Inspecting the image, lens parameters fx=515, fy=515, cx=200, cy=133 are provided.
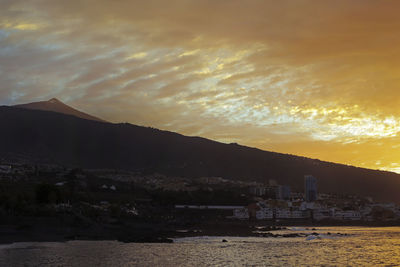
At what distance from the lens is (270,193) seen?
631 feet

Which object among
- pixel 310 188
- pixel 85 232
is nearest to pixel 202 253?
pixel 85 232

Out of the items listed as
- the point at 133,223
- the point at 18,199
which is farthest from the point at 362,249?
the point at 18,199

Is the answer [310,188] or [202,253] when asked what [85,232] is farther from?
[310,188]

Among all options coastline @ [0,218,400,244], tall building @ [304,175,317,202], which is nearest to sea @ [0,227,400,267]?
coastline @ [0,218,400,244]

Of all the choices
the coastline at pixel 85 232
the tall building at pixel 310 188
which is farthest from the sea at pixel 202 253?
the tall building at pixel 310 188

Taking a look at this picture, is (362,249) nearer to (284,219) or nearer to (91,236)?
(91,236)

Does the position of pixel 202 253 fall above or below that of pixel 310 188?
below

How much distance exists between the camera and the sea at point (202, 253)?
47.5m

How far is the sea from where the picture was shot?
156 feet

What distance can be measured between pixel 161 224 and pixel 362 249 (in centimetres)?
4066

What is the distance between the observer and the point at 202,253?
180 ft

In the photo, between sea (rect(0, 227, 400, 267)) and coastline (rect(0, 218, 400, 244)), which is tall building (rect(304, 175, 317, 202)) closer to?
coastline (rect(0, 218, 400, 244))

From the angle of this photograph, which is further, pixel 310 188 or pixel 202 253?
pixel 310 188

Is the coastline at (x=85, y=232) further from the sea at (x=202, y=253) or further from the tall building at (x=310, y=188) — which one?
the tall building at (x=310, y=188)
